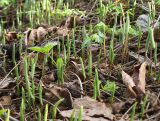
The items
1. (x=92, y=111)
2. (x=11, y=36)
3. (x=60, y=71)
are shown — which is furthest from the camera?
(x=11, y=36)

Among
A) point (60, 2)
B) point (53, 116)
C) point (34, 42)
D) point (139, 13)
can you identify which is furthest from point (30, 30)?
point (53, 116)

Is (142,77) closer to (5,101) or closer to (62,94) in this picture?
(62,94)

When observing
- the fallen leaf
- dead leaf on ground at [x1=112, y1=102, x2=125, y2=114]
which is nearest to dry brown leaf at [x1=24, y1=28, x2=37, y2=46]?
the fallen leaf

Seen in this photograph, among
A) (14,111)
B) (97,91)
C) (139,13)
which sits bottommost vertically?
(14,111)

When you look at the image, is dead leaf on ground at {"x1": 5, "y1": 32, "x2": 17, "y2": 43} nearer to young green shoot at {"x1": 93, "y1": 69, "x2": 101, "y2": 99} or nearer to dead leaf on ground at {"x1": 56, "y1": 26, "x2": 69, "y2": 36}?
dead leaf on ground at {"x1": 56, "y1": 26, "x2": 69, "y2": 36}

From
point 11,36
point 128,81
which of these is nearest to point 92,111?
point 128,81

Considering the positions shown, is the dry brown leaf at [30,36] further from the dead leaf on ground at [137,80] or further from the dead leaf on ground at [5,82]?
the dead leaf on ground at [137,80]

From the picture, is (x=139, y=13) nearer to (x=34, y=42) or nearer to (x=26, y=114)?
(x=34, y=42)
